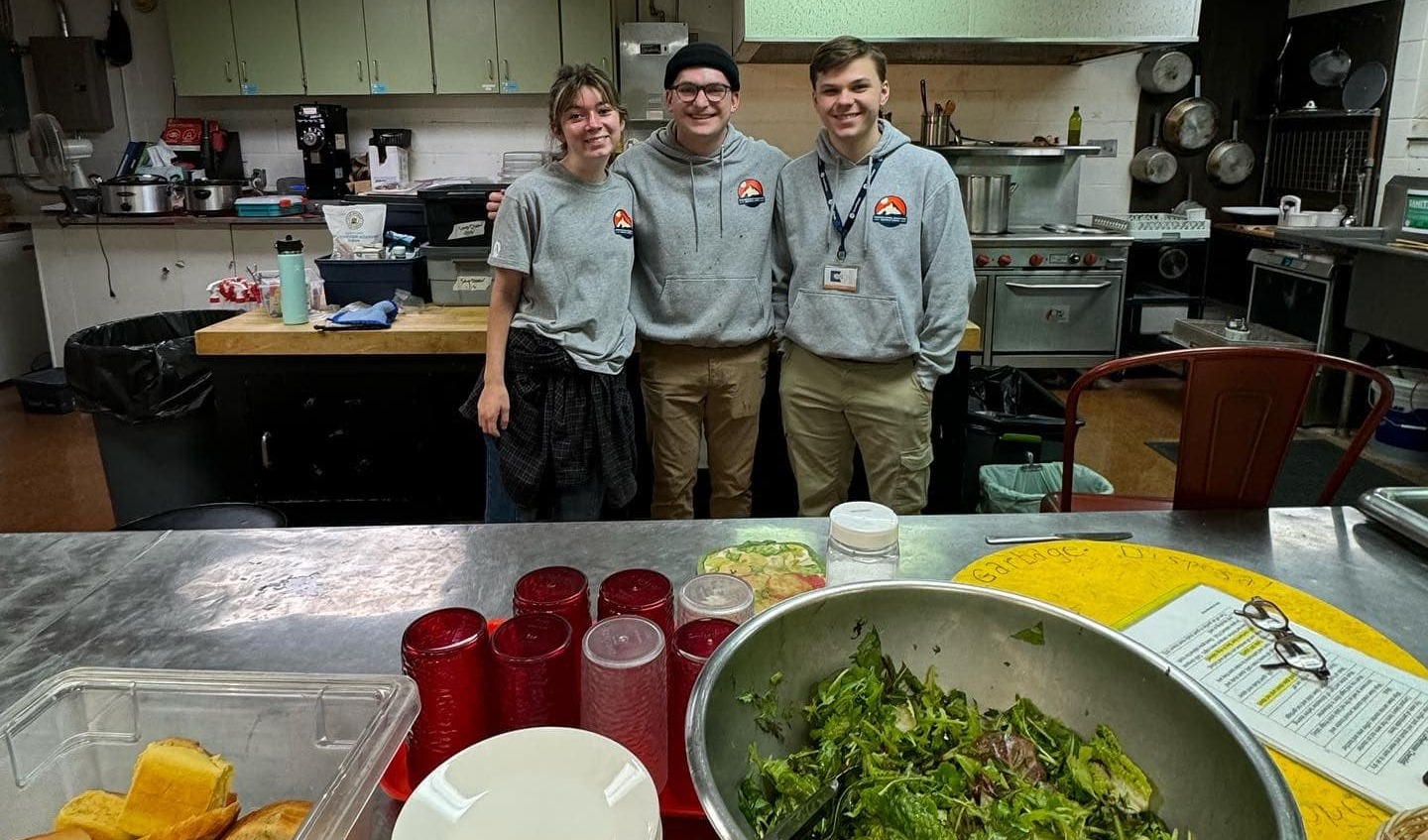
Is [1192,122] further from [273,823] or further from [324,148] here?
[273,823]

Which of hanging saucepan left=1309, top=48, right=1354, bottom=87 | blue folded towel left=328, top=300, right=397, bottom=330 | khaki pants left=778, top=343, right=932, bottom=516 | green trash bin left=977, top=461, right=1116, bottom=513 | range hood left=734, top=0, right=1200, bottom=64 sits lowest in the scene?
green trash bin left=977, top=461, right=1116, bottom=513

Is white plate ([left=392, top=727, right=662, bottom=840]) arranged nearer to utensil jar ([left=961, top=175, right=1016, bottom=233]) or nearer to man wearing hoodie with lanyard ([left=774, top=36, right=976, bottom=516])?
man wearing hoodie with lanyard ([left=774, top=36, right=976, bottom=516])

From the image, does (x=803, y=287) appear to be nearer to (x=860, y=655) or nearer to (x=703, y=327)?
(x=703, y=327)

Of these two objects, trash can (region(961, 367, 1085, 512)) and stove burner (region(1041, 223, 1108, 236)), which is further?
stove burner (region(1041, 223, 1108, 236))

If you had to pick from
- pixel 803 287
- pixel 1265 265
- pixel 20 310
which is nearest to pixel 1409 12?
pixel 1265 265

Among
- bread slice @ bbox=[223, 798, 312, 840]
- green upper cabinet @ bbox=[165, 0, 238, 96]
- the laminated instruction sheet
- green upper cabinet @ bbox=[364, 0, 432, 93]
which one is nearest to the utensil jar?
green upper cabinet @ bbox=[364, 0, 432, 93]

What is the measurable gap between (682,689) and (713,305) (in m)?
1.57

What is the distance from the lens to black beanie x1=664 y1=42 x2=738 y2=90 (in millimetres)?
2145

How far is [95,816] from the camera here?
2.35ft

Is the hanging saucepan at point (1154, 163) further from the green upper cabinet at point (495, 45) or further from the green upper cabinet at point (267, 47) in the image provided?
the green upper cabinet at point (267, 47)

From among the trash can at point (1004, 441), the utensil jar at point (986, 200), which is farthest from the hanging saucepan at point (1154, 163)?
the trash can at point (1004, 441)

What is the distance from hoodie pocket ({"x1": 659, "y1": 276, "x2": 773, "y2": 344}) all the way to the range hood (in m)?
2.47

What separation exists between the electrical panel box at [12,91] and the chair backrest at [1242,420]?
20.3ft

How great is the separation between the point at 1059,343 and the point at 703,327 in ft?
9.77
